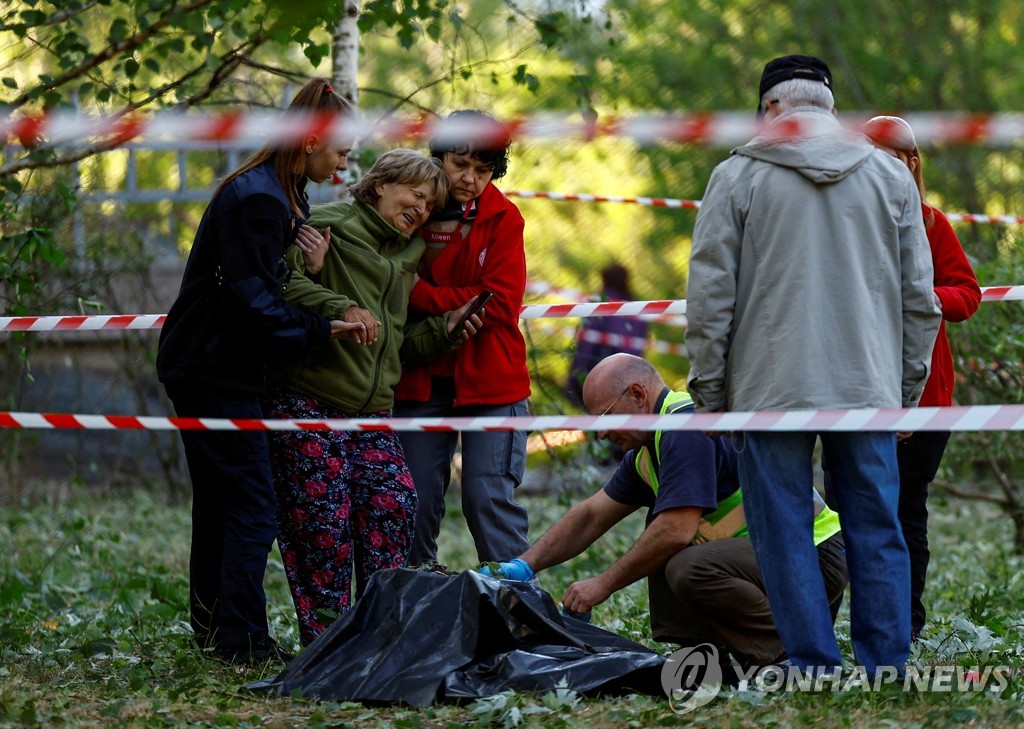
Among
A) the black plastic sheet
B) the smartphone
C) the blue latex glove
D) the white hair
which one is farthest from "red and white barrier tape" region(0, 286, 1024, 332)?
the black plastic sheet

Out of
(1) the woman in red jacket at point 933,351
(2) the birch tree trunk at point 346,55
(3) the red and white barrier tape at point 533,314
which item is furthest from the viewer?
(2) the birch tree trunk at point 346,55

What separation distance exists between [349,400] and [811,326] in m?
1.56

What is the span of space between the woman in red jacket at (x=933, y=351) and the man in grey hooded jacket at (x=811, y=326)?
72 cm

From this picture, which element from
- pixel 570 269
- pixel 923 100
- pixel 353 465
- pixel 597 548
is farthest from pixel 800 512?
pixel 923 100

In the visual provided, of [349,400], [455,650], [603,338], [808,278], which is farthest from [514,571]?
[603,338]

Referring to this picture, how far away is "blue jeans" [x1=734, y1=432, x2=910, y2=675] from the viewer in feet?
11.9

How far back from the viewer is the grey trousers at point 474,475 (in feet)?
15.2

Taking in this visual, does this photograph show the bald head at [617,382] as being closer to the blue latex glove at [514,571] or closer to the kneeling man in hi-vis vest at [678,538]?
the kneeling man in hi-vis vest at [678,538]

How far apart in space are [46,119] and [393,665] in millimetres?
2220

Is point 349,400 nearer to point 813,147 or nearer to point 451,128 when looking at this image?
point 451,128

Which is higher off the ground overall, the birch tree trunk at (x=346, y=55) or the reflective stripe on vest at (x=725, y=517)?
the birch tree trunk at (x=346, y=55)

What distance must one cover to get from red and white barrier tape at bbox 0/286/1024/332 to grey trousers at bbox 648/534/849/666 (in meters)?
1.09

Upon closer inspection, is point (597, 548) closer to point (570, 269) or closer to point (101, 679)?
point (101, 679)

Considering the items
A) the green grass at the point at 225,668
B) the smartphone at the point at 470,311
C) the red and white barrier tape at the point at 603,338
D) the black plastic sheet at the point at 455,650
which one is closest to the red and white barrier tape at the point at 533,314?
the smartphone at the point at 470,311
